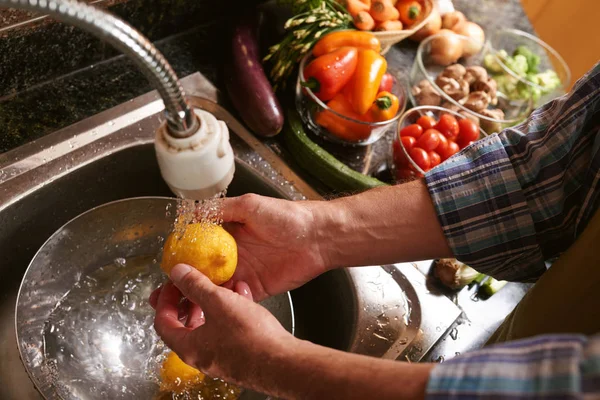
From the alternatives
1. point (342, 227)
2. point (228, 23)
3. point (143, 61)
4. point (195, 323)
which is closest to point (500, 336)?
point (342, 227)

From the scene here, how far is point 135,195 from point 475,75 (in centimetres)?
122

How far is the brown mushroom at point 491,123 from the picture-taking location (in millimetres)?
1769

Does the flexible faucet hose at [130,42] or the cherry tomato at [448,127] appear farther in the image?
the cherry tomato at [448,127]

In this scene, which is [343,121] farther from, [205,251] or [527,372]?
[527,372]

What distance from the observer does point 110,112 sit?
1.38 m

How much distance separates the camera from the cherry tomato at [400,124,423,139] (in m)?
1.63

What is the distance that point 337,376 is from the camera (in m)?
0.75

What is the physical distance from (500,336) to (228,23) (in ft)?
4.03

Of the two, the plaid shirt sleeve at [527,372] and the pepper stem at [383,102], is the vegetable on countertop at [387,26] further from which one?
the plaid shirt sleeve at [527,372]

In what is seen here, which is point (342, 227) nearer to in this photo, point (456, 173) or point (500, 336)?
point (456, 173)

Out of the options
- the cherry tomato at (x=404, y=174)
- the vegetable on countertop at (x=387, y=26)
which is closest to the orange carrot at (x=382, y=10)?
the vegetable on countertop at (x=387, y=26)

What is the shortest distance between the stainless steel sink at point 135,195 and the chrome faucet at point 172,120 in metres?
0.60

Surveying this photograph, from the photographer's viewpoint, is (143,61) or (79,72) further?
(79,72)

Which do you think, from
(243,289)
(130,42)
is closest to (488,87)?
(243,289)
